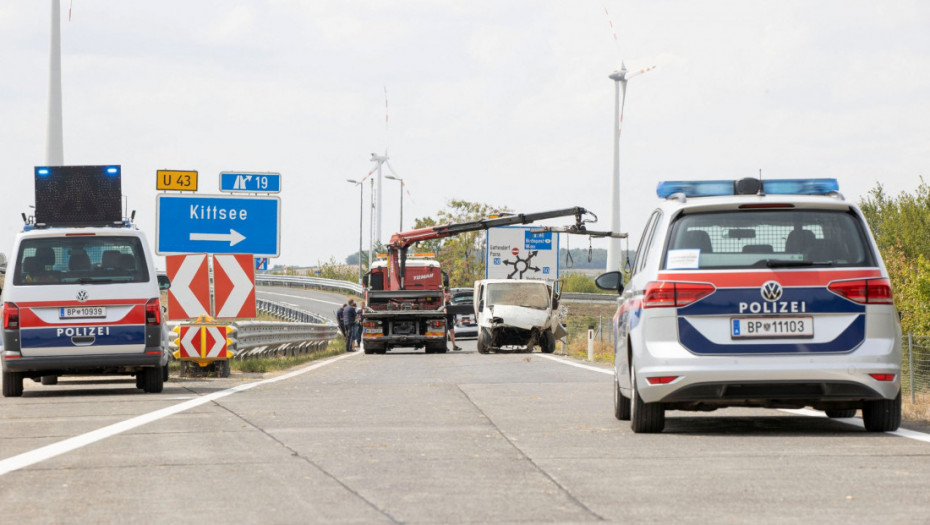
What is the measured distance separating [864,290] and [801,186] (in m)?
1.07

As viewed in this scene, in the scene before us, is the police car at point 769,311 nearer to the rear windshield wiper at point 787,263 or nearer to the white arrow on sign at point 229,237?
the rear windshield wiper at point 787,263

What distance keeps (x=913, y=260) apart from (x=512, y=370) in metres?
63.7

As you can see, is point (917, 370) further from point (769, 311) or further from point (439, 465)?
point (439, 465)

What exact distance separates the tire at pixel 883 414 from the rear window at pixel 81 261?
30.2 feet

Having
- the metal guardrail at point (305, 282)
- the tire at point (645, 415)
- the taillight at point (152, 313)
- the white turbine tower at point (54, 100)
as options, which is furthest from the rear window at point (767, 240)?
the metal guardrail at point (305, 282)

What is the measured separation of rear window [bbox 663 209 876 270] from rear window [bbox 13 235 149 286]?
27.4 ft

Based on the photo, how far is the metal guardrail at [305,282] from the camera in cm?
9549

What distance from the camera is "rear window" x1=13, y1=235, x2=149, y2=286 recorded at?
632 inches

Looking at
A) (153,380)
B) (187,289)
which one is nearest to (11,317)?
(153,380)

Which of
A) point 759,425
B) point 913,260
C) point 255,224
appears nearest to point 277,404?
point 759,425

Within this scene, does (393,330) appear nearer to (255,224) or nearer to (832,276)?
(255,224)

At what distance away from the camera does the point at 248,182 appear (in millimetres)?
25328

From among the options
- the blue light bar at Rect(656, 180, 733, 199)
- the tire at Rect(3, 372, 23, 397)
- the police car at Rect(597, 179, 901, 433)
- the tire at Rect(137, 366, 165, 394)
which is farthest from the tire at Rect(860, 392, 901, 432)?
the tire at Rect(3, 372, 23, 397)

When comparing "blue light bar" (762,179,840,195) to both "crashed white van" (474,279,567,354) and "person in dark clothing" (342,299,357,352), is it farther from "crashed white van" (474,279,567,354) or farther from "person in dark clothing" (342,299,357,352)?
"person in dark clothing" (342,299,357,352)
